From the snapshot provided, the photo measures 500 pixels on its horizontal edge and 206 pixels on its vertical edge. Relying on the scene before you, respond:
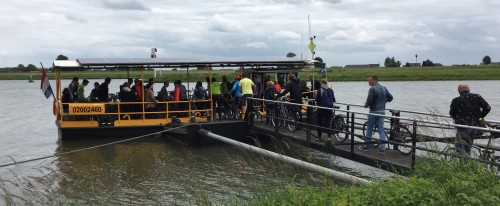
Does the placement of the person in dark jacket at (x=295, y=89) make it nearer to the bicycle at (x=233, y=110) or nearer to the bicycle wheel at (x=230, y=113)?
the bicycle at (x=233, y=110)

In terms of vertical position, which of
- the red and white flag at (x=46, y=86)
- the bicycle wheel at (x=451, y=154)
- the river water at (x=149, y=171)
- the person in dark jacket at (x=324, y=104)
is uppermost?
the red and white flag at (x=46, y=86)

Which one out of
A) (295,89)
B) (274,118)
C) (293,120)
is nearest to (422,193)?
(274,118)

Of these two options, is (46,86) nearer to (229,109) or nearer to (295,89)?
(229,109)

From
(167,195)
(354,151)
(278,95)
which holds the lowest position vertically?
(167,195)

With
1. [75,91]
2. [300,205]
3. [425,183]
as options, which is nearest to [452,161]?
[425,183]

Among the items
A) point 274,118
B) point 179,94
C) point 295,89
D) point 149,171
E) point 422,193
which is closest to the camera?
point 422,193

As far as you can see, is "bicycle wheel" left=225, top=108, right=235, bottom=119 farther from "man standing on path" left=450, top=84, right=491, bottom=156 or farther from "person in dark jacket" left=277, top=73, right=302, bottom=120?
"man standing on path" left=450, top=84, right=491, bottom=156

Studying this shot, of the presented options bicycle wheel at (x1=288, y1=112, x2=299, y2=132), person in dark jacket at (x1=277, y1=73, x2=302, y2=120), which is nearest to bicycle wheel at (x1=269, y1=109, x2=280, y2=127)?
bicycle wheel at (x1=288, y1=112, x2=299, y2=132)

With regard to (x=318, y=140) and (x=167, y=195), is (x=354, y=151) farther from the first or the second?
(x=167, y=195)

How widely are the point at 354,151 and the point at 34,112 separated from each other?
29232 mm

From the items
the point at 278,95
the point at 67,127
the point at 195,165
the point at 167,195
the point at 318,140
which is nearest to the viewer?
the point at 167,195

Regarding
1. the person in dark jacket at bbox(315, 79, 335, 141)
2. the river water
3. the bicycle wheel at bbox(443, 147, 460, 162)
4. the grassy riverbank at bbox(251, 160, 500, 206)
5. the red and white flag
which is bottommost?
the river water

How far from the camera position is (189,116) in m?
16.7

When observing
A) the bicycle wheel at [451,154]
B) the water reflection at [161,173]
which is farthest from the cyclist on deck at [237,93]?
the bicycle wheel at [451,154]
